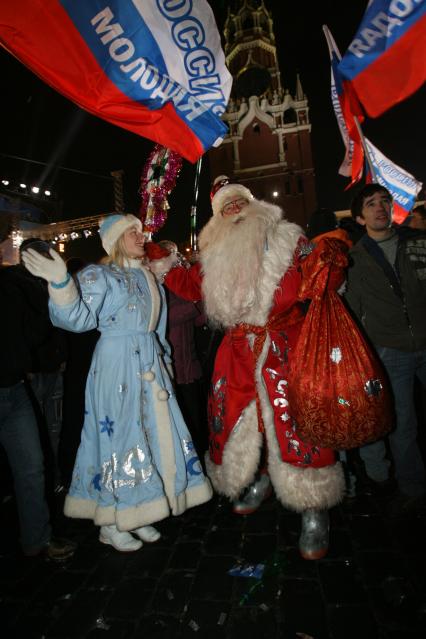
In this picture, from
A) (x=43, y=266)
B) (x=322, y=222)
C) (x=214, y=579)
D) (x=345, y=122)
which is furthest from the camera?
(x=345, y=122)

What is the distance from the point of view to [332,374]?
2186 mm

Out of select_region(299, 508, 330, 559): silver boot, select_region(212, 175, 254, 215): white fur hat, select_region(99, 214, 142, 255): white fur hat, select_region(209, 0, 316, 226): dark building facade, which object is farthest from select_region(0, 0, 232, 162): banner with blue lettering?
select_region(209, 0, 316, 226): dark building facade

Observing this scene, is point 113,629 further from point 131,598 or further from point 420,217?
point 420,217

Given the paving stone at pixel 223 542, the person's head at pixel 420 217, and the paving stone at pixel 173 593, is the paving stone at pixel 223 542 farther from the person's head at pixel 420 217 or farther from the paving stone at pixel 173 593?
the person's head at pixel 420 217

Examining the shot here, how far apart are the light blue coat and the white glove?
0.80ft

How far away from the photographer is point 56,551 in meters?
2.54

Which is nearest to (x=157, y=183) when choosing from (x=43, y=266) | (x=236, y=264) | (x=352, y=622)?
(x=236, y=264)

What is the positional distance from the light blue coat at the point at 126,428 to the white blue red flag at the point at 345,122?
4016 mm

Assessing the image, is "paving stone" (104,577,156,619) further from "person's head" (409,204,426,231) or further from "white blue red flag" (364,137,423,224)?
"white blue red flag" (364,137,423,224)

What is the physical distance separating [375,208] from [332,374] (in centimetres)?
157

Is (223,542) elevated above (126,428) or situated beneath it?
situated beneath

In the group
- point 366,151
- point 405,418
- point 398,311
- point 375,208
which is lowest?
point 405,418

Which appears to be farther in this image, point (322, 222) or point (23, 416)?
point (322, 222)

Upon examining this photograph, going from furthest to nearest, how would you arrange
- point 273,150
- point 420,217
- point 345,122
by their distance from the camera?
1. point 273,150
2. point 345,122
3. point 420,217
